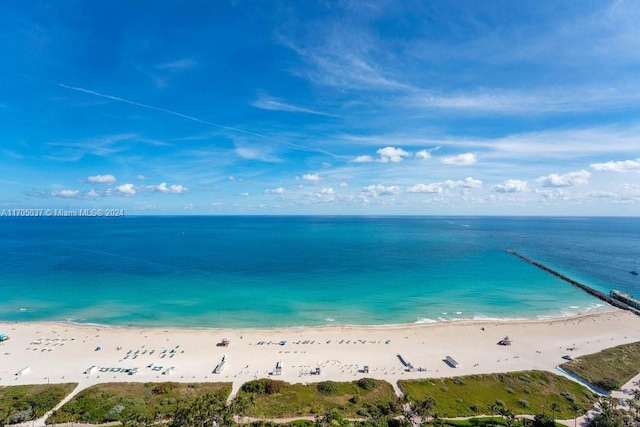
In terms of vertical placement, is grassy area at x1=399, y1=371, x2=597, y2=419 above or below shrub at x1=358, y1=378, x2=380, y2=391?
below

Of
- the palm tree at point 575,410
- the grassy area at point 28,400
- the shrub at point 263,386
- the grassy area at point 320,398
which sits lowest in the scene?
the palm tree at point 575,410

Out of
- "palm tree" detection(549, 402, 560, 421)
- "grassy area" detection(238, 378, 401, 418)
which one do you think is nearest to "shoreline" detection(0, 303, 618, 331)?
"grassy area" detection(238, 378, 401, 418)

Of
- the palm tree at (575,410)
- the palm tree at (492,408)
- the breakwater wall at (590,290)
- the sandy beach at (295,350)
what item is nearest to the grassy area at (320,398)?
the sandy beach at (295,350)

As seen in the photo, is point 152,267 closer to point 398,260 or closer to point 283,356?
point 283,356

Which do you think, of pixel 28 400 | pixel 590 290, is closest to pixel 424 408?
pixel 28 400

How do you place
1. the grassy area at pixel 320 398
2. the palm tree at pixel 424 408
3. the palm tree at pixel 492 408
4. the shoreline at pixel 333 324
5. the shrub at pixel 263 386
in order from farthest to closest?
the shoreline at pixel 333 324, the shrub at pixel 263 386, the palm tree at pixel 492 408, the grassy area at pixel 320 398, the palm tree at pixel 424 408

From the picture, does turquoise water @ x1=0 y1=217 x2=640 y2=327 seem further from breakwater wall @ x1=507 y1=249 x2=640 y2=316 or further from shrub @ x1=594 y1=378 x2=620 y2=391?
shrub @ x1=594 y1=378 x2=620 y2=391

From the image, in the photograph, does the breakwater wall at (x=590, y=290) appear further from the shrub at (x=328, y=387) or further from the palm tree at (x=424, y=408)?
the shrub at (x=328, y=387)
